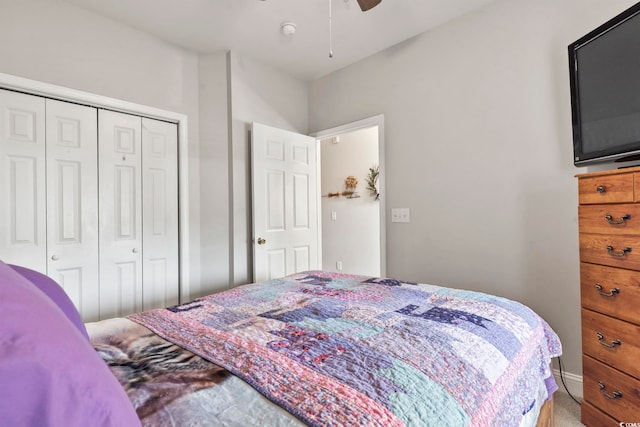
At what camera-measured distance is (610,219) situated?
4.75 feet

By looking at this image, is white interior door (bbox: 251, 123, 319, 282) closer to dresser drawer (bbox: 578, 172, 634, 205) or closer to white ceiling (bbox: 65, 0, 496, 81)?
white ceiling (bbox: 65, 0, 496, 81)

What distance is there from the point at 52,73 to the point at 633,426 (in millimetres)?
3849

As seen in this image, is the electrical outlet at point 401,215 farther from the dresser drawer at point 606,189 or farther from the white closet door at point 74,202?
the white closet door at point 74,202

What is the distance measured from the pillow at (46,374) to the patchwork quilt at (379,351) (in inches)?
15.0

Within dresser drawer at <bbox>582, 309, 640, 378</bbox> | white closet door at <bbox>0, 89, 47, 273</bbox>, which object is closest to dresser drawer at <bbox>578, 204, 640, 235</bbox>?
dresser drawer at <bbox>582, 309, 640, 378</bbox>

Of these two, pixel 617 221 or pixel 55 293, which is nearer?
pixel 55 293

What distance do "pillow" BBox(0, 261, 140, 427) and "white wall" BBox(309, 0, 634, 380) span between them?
243 cm

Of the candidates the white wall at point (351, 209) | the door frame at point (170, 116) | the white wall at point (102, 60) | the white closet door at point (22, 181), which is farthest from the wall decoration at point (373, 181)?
the white closet door at point (22, 181)

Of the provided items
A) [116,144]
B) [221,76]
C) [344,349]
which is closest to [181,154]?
[116,144]

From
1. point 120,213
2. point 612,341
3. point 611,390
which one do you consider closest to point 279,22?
point 120,213

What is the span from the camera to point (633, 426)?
136 cm

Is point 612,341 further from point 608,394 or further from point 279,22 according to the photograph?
point 279,22

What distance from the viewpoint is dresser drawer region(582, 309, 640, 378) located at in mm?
1376

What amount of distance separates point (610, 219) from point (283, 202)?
2482 mm
